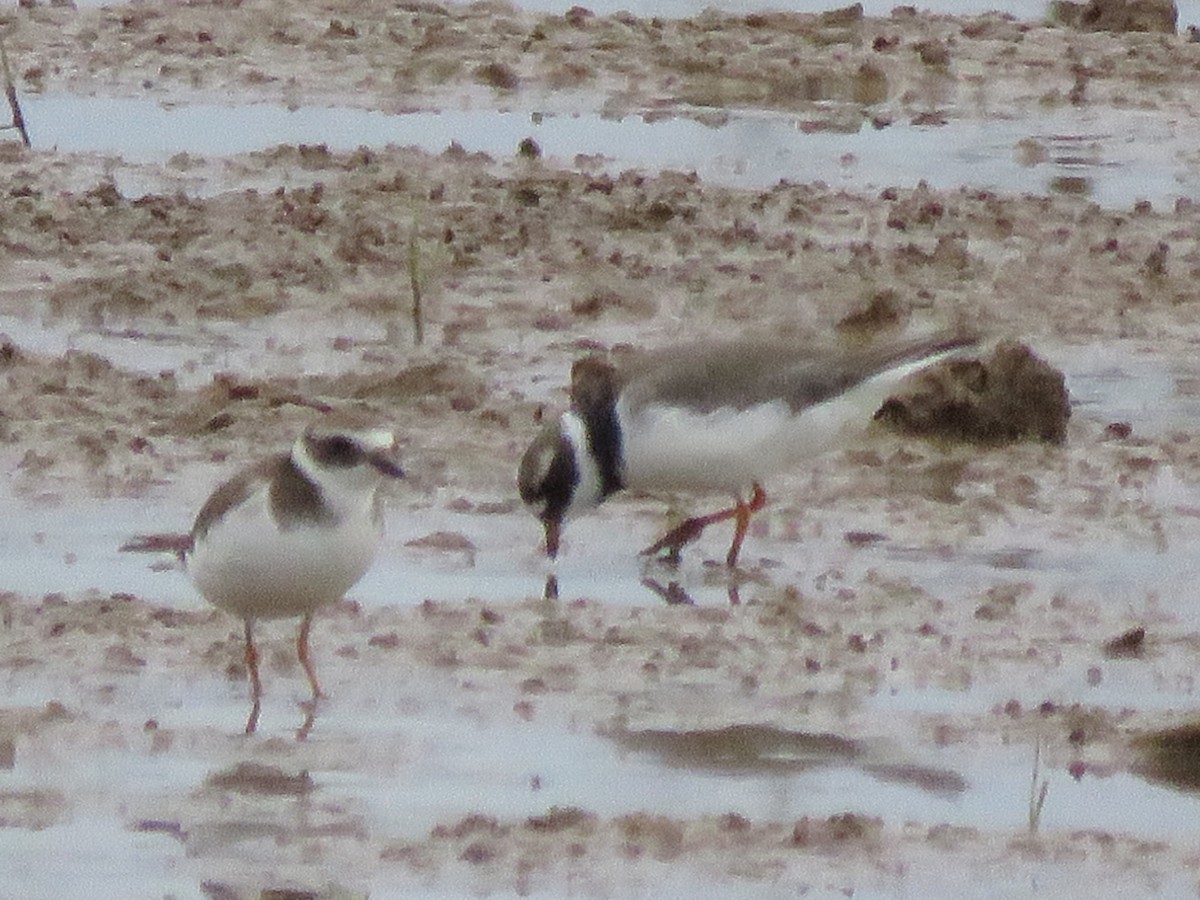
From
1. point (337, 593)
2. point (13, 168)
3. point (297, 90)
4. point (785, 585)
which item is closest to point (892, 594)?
point (785, 585)

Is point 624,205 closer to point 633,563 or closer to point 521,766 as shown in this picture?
point 633,563

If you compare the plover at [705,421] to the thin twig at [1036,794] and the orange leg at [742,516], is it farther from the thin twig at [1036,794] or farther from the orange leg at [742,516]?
the thin twig at [1036,794]

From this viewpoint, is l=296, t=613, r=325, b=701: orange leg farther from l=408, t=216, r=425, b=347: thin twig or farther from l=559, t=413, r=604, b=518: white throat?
l=408, t=216, r=425, b=347: thin twig

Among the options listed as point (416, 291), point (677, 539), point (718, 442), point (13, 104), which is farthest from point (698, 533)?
point (13, 104)

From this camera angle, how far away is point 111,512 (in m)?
9.34

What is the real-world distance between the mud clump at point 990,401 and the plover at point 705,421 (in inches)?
17.9

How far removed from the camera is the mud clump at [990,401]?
10.1 metres

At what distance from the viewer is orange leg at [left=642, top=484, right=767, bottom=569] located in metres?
9.38

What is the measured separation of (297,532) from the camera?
7805 millimetres

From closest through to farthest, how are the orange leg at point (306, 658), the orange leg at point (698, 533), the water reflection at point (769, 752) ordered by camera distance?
the water reflection at point (769, 752)
the orange leg at point (306, 658)
the orange leg at point (698, 533)

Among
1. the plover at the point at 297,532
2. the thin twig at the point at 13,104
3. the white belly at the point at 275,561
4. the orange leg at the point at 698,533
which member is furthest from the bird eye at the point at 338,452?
the thin twig at the point at 13,104

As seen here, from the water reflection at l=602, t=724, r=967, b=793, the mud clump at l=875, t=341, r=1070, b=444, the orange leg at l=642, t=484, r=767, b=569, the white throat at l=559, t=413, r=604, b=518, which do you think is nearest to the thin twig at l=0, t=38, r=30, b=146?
the mud clump at l=875, t=341, r=1070, b=444

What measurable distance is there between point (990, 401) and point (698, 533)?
117 cm

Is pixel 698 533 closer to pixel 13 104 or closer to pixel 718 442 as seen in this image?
pixel 718 442
